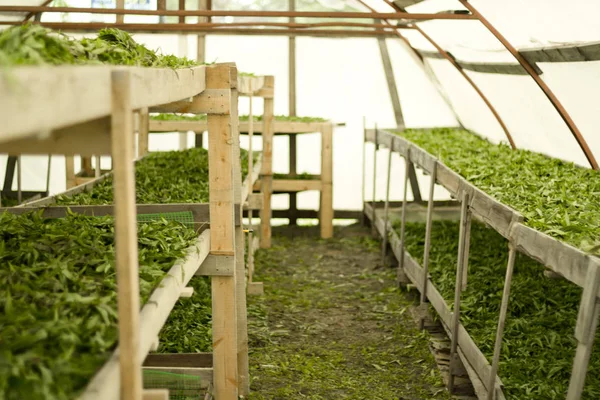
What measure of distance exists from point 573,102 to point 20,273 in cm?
617

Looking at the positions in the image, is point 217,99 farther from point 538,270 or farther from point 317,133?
point 317,133

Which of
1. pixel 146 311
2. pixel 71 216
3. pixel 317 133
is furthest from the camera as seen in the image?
pixel 317 133

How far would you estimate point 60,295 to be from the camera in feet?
9.41

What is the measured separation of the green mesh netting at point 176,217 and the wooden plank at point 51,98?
217 cm

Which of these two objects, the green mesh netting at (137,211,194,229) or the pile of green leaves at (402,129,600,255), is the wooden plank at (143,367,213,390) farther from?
the pile of green leaves at (402,129,600,255)

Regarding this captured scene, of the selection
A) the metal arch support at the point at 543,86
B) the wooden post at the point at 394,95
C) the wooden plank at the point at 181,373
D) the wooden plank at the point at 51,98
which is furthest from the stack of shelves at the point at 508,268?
the wooden post at the point at 394,95

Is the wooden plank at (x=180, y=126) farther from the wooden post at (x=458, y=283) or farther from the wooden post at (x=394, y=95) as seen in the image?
the wooden post at (x=458, y=283)

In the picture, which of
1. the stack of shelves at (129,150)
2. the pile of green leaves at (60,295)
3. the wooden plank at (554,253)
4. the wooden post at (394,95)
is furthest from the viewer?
the wooden post at (394,95)

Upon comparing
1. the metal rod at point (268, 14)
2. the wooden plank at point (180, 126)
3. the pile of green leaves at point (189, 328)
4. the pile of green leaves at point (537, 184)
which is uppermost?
the metal rod at point (268, 14)

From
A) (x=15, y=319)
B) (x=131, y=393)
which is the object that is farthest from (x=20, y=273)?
(x=131, y=393)

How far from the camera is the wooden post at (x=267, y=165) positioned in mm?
10453

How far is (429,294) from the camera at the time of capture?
7637mm

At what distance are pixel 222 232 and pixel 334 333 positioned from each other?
144 inches

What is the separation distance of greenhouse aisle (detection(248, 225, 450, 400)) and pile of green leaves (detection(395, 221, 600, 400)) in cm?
74
